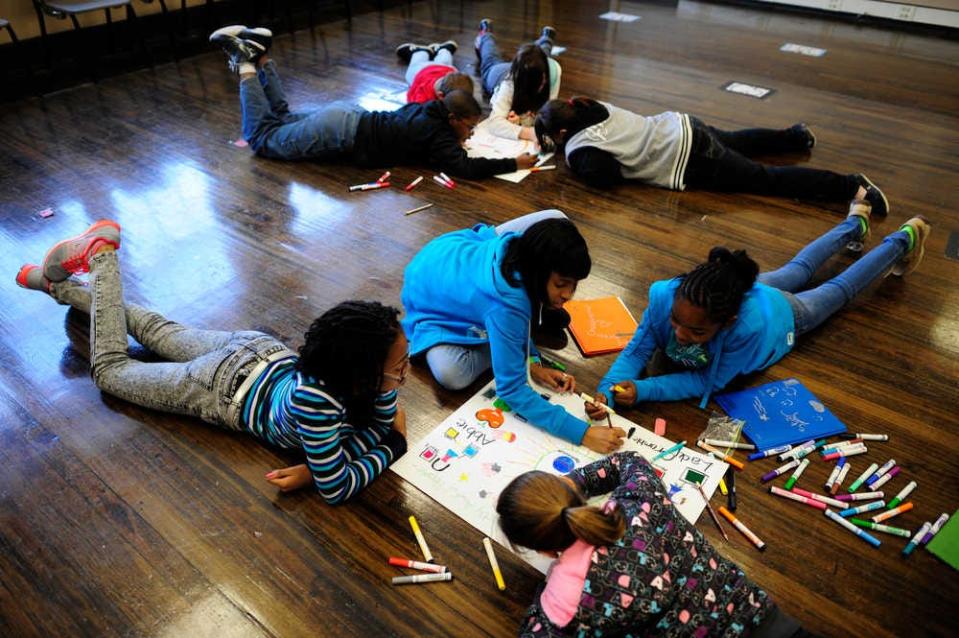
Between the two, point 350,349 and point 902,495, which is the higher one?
point 350,349

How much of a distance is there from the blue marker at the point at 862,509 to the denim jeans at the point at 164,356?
1.60 metres

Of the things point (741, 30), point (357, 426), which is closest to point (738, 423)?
point (357, 426)

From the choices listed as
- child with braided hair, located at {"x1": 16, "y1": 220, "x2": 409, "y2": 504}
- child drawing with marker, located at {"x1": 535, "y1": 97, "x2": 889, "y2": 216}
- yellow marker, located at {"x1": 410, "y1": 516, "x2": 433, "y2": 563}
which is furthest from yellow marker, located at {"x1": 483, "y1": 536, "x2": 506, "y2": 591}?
child drawing with marker, located at {"x1": 535, "y1": 97, "x2": 889, "y2": 216}

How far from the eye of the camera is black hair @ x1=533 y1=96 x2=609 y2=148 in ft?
9.89

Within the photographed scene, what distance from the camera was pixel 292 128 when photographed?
10.8 feet

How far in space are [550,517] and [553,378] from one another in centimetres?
85

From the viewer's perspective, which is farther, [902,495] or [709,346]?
[709,346]

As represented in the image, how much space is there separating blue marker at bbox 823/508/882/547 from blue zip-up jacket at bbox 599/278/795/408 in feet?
1.48

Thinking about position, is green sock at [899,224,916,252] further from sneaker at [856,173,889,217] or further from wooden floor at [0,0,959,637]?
sneaker at [856,173,889,217]

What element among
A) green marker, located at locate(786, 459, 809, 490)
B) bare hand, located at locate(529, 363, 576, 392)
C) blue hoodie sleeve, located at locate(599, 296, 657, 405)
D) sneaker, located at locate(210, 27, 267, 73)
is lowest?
green marker, located at locate(786, 459, 809, 490)

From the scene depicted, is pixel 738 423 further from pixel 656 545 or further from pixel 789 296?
pixel 656 545

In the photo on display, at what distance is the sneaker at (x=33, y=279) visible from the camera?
223 cm

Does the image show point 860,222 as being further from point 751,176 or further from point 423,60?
point 423,60

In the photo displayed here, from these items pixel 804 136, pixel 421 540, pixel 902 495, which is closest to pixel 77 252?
pixel 421 540
